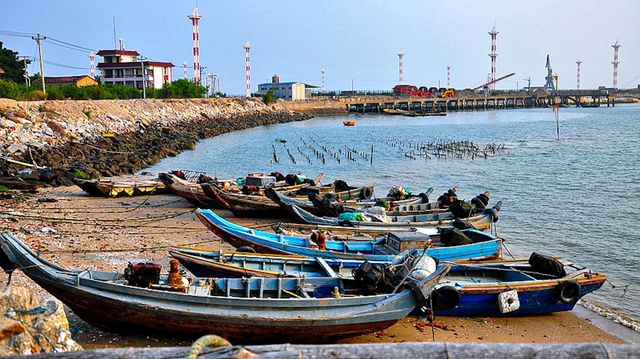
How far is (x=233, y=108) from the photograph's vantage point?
8994 centimetres

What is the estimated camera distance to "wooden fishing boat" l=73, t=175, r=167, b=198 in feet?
74.8

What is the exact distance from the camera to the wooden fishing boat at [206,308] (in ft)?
28.8

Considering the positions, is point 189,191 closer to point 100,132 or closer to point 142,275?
point 142,275

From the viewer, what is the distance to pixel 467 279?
478 inches

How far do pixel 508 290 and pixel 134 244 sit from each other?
976 centimetres

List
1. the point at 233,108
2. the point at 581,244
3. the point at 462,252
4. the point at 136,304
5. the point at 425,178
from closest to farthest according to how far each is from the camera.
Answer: the point at 136,304 < the point at 462,252 < the point at 581,244 < the point at 425,178 < the point at 233,108

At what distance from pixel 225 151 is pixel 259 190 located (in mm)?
28203

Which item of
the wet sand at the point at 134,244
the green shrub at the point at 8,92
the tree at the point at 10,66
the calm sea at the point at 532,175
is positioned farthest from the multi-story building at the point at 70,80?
the wet sand at the point at 134,244

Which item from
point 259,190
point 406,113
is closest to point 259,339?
point 259,190

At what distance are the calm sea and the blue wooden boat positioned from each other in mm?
2428

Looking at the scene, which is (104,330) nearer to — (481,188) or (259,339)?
(259,339)

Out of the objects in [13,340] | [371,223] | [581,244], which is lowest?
[581,244]

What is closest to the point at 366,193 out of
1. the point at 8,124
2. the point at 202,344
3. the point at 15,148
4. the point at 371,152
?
the point at 202,344

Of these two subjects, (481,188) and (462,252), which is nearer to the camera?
(462,252)
